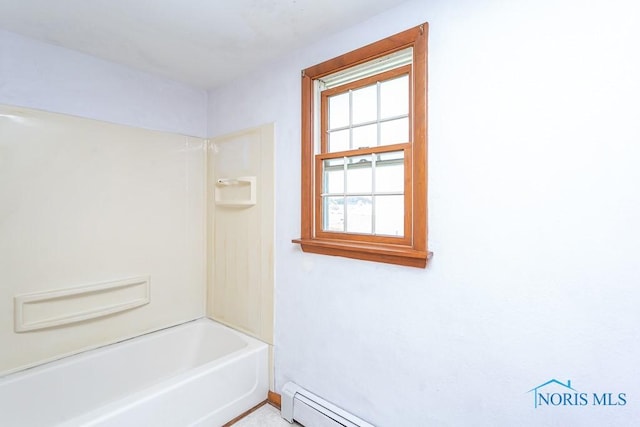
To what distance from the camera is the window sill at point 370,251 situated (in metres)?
1.33

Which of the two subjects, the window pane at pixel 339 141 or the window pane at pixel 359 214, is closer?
the window pane at pixel 359 214

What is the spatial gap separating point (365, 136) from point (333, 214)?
0.49 metres

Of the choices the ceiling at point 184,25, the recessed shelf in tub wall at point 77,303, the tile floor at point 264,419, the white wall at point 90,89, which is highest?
the ceiling at point 184,25

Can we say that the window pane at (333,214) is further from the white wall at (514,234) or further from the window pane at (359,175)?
the white wall at (514,234)

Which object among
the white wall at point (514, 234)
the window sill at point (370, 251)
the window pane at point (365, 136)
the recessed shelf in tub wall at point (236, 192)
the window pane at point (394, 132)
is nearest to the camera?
the white wall at point (514, 234)

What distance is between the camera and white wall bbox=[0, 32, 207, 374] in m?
1.64

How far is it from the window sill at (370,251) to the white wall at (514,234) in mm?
53

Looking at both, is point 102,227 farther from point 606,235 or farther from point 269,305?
point 606,235

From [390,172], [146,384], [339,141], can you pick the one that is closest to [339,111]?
[339,141]

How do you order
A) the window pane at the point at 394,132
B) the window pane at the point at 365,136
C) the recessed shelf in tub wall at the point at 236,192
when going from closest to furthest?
1. the window pane at the point at 394,132
2. the window pane at the point at 365,136
3. the recessed shelf in tub wall at the point at 236,192

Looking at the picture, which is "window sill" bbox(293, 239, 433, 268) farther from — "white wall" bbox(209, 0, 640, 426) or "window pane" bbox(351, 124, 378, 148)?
"window pane" bbox(351, 124, 378, 148)

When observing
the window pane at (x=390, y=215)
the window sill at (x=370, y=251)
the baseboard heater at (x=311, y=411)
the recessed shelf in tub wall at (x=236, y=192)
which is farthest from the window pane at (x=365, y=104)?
the baseboard heater at (x=311, y=411)

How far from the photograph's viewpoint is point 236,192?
7.37 ft

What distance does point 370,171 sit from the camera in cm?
159
